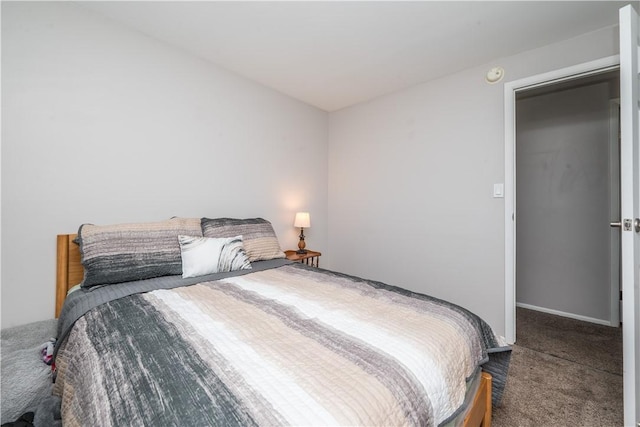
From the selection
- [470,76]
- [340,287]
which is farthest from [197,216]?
[470,76]

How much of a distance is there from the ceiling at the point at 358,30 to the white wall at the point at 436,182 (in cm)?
20

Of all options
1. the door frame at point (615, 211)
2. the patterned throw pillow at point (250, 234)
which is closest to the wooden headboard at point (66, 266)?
the patterned throw pillow at point (250, 234)

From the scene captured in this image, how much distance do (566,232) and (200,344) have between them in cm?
364

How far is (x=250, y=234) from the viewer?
2365mm

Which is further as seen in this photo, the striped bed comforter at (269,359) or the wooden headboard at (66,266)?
the wooden headboard at (66,266)

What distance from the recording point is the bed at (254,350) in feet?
2.29

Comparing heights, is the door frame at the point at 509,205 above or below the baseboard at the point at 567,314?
above

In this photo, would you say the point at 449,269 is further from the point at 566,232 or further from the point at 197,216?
the point at 197,216

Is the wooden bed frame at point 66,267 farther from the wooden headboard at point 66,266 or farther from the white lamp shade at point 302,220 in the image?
the white lamp shade at point 302,220

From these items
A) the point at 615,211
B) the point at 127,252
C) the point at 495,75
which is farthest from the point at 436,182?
the point at 127,252

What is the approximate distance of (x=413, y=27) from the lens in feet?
6.57

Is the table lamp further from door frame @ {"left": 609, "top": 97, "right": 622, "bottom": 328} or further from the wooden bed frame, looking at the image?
door frame @ {"left": 609, "top": 97, "right": 622, "bottom": 328}

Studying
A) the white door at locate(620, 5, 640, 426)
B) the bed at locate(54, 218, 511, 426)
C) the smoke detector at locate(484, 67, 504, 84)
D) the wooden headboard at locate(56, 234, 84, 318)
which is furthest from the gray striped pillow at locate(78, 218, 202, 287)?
the smoke detector at locate(484, 67, 504, 84)

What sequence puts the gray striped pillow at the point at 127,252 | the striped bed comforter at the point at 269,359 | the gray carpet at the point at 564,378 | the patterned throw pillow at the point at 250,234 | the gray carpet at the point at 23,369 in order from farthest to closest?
the patterned throw pillow at the point at 250,234
the gray striped pillow at the point at 127,252
the gray carpet at the point at 564,378
the gray carpet at the point at 23,369
the striped bed comforter at the point at 269,359
